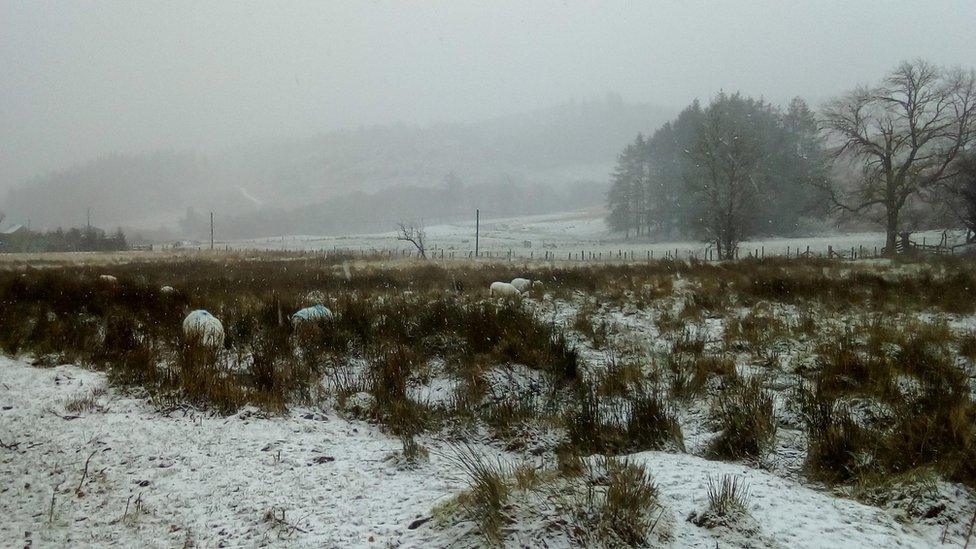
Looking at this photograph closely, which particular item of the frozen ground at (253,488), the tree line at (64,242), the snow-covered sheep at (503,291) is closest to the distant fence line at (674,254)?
the snow-covered sheep at (503,291)

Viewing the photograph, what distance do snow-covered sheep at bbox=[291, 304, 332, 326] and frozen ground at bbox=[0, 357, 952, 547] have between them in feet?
10.3

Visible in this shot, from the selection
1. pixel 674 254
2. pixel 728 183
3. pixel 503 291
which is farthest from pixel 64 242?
pixel 728 183

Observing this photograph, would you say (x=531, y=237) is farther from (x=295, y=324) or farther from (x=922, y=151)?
(x=295, y=324)

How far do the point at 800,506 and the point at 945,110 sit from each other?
3363 centimetres

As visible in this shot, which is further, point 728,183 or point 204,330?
point 728,183

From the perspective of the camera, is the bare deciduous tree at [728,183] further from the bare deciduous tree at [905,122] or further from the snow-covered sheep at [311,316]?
the snow-covered sheep at [311,316]

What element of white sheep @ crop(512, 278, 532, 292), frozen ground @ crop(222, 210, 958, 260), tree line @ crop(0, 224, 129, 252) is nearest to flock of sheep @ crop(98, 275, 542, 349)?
white sheep @ crop(512, 278, 532, 292)

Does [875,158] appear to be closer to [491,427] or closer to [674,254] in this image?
[674,254]

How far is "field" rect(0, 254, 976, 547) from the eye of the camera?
280cm

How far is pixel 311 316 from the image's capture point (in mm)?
7980

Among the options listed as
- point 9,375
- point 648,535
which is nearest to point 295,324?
point 9,375

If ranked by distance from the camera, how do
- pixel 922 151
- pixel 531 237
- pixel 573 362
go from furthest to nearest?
pixel 531 237 → pixel 922 151 → pixel 573 362

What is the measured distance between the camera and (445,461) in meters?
3.92

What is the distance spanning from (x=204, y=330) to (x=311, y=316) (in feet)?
5.13
